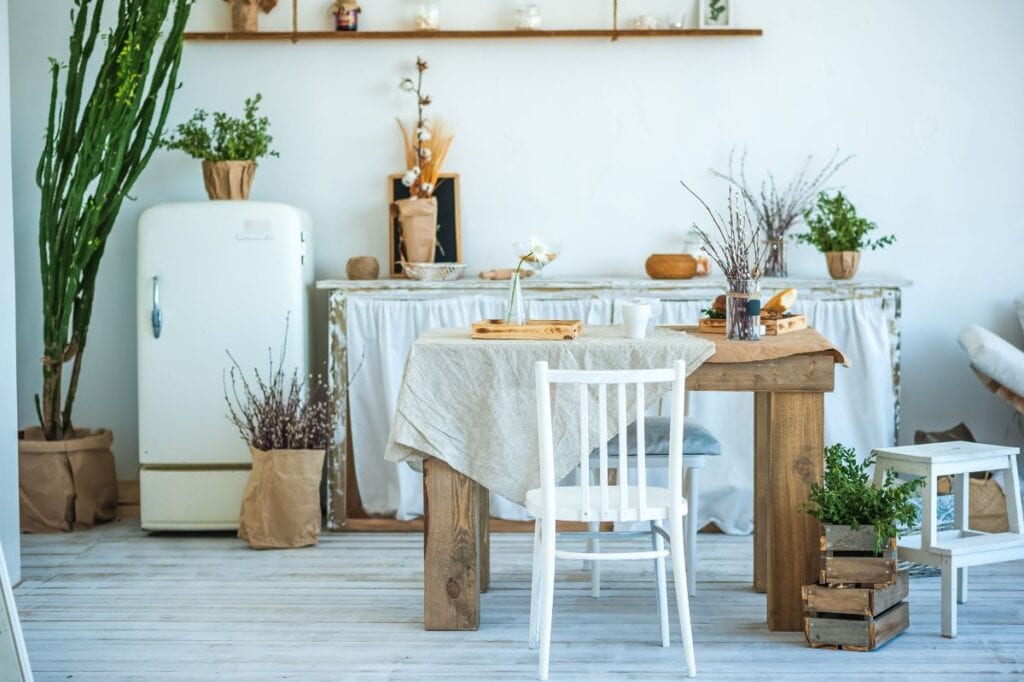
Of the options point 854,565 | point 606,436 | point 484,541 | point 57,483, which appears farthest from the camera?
point 57,483

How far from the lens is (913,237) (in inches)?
205

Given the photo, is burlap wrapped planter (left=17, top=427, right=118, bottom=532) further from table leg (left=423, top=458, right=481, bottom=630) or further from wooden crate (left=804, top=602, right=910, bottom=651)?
wooden crate (left=804, top=602, right=910, bottom=651)

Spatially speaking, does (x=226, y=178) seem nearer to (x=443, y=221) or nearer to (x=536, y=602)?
(x=443, y=221)

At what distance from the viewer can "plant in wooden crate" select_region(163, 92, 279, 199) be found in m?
4.90

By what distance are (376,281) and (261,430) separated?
770 mm

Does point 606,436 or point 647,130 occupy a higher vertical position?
point 647,130

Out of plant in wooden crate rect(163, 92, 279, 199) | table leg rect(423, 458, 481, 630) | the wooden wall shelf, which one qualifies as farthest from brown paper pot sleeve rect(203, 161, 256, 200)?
table leg rect(423, 458, 481, 630)

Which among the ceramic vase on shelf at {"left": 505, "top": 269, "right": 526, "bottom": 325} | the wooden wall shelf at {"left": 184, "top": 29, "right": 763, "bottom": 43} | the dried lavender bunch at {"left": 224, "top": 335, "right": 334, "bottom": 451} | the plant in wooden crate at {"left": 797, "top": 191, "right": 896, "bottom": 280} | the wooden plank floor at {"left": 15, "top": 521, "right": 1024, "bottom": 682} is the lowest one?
the wooden plank floor at {"left": 15, "top": 521, "right": 1024, "bottom": 682}

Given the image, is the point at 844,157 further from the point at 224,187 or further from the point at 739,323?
the point at 224,187

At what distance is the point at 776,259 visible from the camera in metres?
5.07

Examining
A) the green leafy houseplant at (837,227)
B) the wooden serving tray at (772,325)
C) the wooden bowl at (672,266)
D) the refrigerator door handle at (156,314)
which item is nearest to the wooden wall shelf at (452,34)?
the green leafy houseplant at (837,227)

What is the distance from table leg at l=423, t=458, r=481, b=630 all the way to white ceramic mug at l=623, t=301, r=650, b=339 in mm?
636

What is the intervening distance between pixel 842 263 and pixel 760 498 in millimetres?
1411

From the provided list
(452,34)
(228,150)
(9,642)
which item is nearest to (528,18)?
(452,34)
